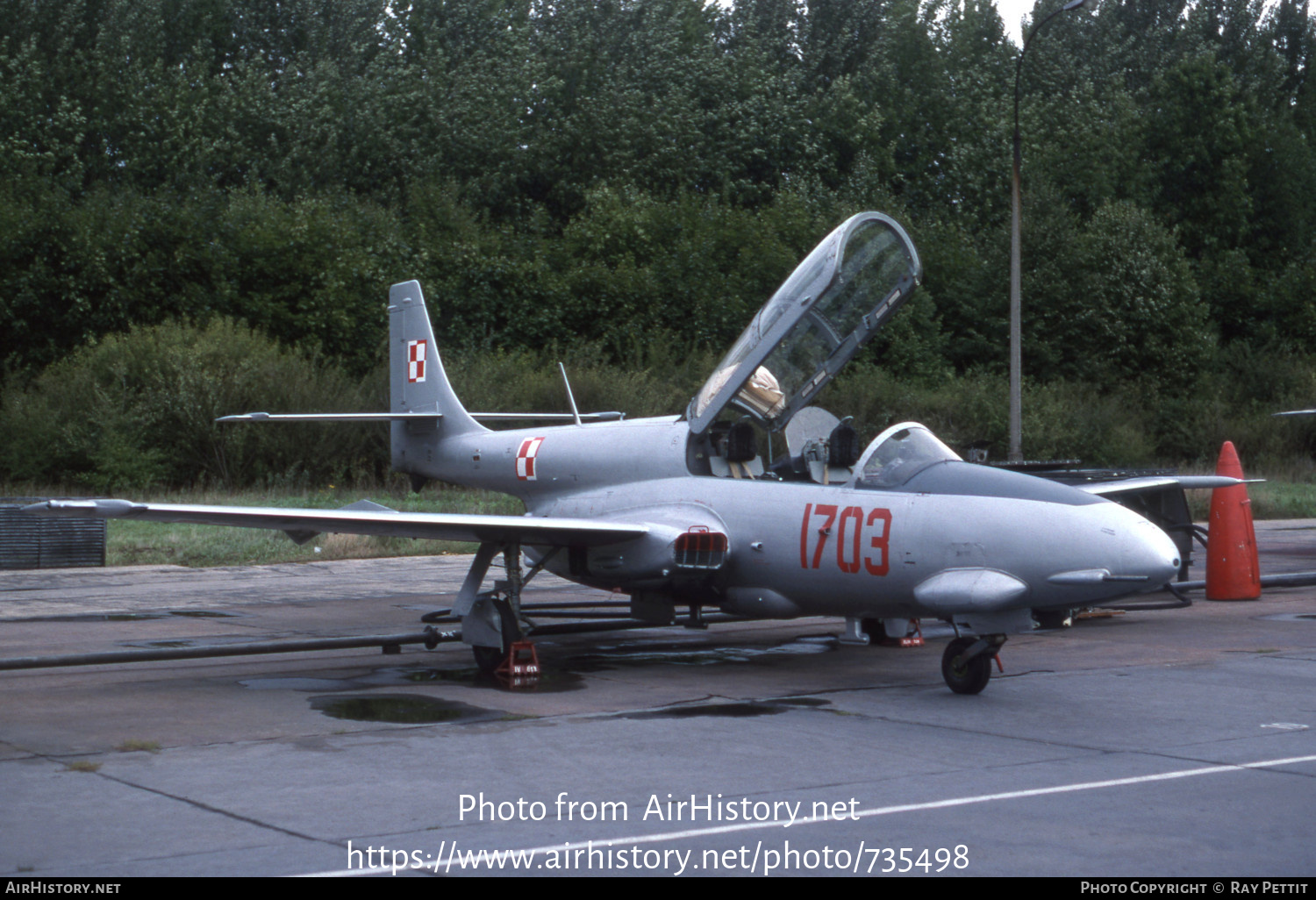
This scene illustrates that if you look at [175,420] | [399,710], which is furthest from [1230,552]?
[175,420]

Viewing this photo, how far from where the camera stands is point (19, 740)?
7.65 meters

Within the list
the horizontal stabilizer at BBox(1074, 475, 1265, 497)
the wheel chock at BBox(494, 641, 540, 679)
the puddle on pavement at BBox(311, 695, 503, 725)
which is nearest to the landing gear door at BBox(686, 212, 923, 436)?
the wheel chock at BBox(494, 641, 540, 679)

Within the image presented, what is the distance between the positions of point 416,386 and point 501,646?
15.1ft

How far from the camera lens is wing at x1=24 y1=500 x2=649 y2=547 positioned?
9398 mm

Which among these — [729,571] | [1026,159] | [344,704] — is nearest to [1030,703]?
[729,571]

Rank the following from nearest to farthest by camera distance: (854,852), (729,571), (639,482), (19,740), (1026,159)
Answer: (854,852) < (19,740) < (729,571) < (639,482) < (1026,159)

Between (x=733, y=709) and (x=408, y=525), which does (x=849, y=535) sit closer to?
(x=733, y=709)

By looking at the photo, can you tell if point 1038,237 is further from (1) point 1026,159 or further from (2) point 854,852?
(2) point 854,852

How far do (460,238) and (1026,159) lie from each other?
21.6 metres

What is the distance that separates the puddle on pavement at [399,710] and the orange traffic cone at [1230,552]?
9405 mm

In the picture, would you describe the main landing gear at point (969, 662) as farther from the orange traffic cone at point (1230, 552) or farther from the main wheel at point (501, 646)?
the orange traffic cone at point (1230, 552)

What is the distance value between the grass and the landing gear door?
33.5ft
